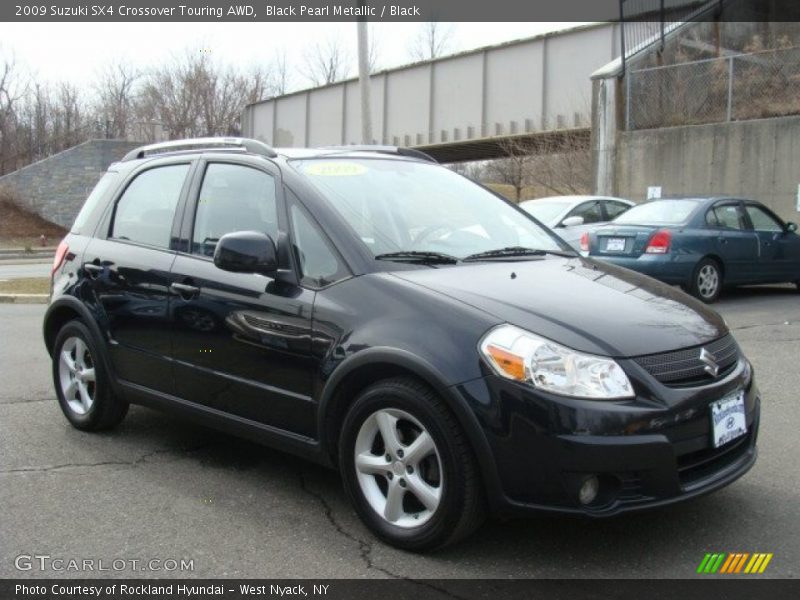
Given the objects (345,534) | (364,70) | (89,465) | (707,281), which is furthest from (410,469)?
(364,70)

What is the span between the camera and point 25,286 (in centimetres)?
1464

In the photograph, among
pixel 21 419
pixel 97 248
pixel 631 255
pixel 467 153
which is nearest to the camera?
pixel 97 248

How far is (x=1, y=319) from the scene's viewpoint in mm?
10844

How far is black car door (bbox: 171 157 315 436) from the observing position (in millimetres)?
3795

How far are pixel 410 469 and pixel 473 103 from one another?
26.2 m

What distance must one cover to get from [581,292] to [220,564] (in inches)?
75.6

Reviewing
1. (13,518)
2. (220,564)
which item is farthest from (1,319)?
(220,564)

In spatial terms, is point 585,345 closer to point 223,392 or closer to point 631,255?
point 223,392

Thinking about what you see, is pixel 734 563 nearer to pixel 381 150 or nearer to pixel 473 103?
pixel 381 150

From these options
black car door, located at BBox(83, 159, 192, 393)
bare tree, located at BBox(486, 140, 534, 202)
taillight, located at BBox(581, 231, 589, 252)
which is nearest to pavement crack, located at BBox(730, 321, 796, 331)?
taillight, located at BBox(581, 231, 589, 252)

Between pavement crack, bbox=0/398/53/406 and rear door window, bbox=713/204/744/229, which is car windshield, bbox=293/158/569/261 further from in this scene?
rear door window, bbox=713/204/744/229

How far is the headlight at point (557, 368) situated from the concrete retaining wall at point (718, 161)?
14478 millimetres

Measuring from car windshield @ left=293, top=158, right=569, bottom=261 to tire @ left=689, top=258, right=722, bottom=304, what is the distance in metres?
6.61

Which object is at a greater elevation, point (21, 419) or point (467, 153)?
point (467, 153)
